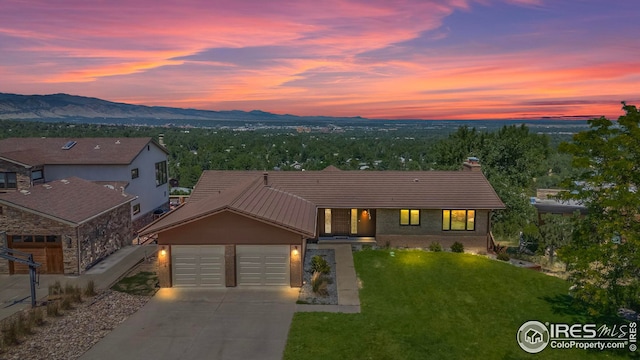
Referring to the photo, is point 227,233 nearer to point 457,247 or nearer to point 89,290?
point 89,290

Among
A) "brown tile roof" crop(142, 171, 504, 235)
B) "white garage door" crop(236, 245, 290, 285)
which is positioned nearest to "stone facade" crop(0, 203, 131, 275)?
"brown tile roof" crop(142, 171, 504, 235)

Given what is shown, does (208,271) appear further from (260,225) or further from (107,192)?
(107,192)

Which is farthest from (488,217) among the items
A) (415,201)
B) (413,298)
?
(413,298)

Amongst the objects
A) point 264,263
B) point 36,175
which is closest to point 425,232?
point 264,263

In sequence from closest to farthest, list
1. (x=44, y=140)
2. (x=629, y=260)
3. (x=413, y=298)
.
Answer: (x=629, y=260)
(x=413, y=298)
(x=44, y=140)

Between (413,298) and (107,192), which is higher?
(107,192)

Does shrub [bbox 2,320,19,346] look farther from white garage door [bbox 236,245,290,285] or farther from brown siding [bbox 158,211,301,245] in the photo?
white garage door [bbox 236,245,290,285]

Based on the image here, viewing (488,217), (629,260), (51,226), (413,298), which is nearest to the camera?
(629,260)

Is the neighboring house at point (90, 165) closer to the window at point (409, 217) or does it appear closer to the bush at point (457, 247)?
the window at point (409, 217)
